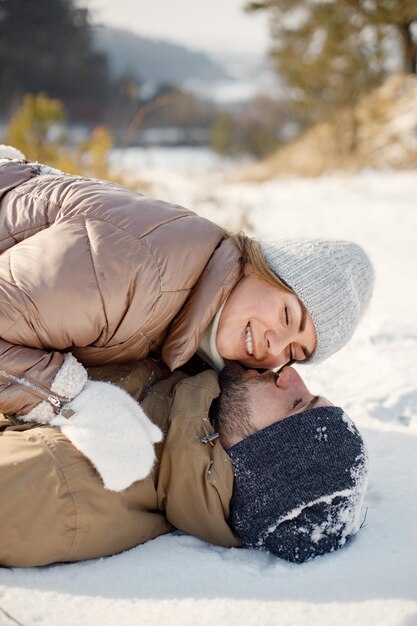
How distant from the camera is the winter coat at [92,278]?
4.81 ft

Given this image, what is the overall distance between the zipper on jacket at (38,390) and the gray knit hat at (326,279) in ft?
2.67

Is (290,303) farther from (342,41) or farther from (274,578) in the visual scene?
(342,41)

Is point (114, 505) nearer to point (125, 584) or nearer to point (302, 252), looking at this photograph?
point (125, 584)

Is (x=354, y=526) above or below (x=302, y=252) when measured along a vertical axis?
below

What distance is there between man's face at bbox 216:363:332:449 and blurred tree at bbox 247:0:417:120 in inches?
440

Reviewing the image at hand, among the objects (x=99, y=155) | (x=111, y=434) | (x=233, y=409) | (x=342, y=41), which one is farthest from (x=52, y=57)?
(x=111, y=434)

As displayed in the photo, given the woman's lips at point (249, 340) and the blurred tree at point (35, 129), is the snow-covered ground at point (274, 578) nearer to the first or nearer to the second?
the woman's lips at point (249, 340)

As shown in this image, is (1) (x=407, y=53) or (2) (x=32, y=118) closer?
(2) (x=32, y=118)

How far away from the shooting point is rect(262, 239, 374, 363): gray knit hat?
1.86 m

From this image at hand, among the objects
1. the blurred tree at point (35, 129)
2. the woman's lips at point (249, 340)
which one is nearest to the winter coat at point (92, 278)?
the woman's lips at point (249, 340)

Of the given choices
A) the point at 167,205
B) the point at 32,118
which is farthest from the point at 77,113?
the point at 167,205

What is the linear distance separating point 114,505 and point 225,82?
149ft

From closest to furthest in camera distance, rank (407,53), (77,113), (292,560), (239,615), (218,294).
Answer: (239,615), (292,560), (218,294), (407,53), (77,113)

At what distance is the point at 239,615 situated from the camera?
1194mm
